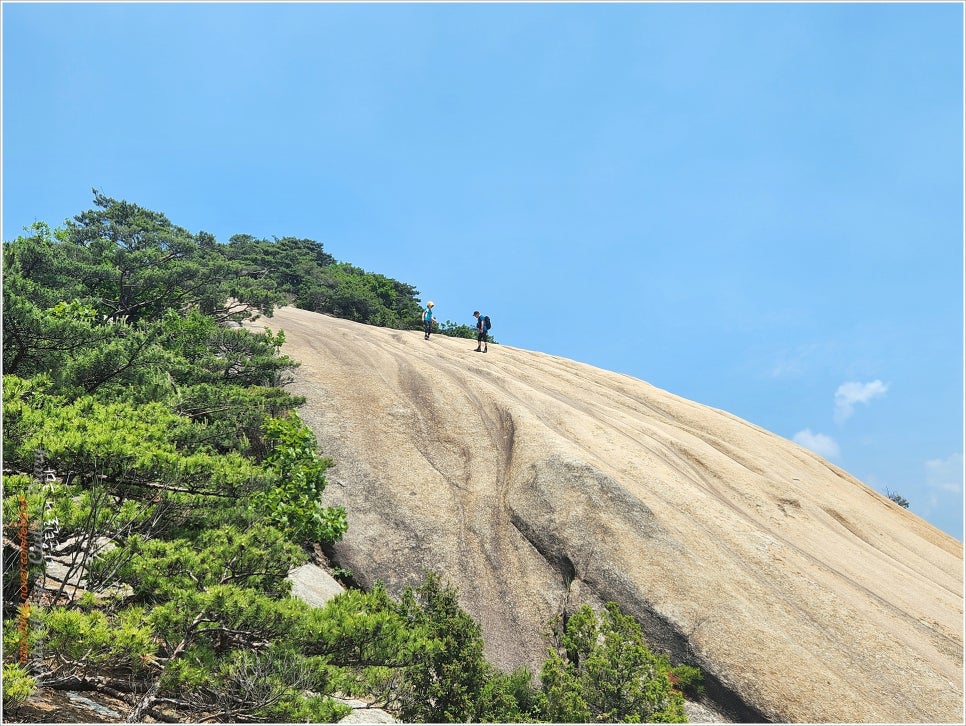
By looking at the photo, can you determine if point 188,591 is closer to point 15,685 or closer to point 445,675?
point 15,685

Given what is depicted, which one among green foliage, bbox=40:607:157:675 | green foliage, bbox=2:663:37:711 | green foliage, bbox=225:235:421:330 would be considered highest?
green foliage, bbox=225:235:421:330

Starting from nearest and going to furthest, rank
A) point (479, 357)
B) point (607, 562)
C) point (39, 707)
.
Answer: point (39, 707)
point (607, 562)
point (479, 357)

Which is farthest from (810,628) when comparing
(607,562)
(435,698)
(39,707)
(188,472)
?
(39,707)

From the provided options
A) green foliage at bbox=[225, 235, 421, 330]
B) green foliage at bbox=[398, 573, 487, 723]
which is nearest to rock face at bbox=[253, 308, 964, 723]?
green foliage at bbox=[398, 573, 487, 723]

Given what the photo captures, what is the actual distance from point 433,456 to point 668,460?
318 inches

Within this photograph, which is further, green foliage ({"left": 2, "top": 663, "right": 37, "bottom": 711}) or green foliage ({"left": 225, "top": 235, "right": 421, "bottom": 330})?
green foliage ({"left": 225, "top": 235, "right": 421, "bottom": 330})

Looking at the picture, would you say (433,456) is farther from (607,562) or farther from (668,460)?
(668,460)

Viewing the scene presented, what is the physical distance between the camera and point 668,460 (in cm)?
2042

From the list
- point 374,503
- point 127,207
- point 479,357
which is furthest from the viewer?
point 127,207

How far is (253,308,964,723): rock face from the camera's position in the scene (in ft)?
42.2

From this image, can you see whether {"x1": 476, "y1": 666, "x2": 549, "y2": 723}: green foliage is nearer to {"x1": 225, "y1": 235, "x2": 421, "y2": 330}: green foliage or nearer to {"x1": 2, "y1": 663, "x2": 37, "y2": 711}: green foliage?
{"x1": 2, "y1": 663, "x2": 37, "y2": 711}: green foliage

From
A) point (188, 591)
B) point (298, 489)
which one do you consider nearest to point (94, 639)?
point (188, 591)

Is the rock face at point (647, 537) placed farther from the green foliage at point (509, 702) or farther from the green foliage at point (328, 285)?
the green foliage at point (328, 285)

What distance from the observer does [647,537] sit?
1540 cm
